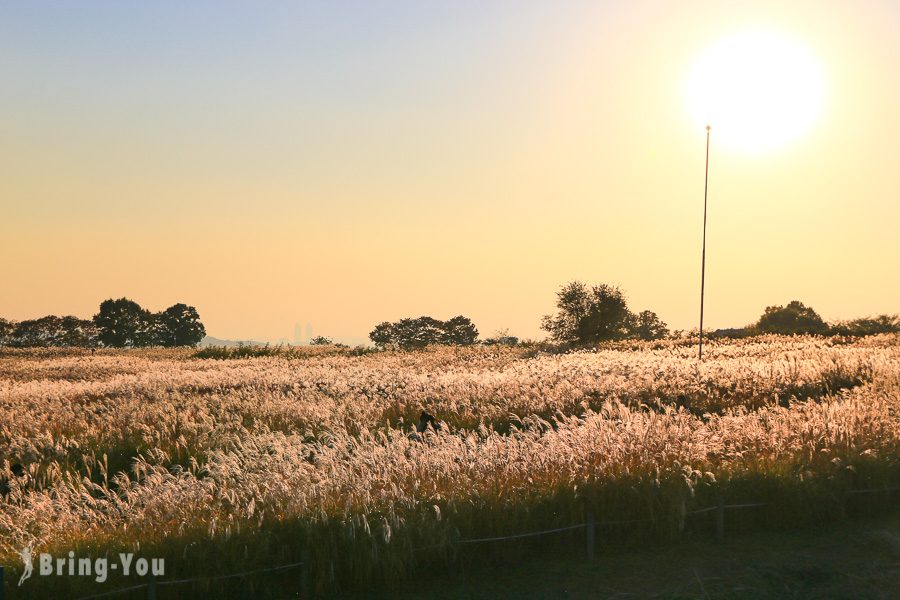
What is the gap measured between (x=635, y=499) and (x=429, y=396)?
11399 mm

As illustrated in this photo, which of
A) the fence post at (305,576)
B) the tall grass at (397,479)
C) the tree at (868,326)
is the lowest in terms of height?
the fence post at (305,576)

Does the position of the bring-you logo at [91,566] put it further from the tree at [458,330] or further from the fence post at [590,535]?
the tree at [458,330]

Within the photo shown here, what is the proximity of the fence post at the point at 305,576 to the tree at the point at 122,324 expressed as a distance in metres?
102

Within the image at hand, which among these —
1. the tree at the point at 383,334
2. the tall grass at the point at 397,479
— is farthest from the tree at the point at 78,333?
the tall grass at the point at 397,479

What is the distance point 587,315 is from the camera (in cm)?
6319

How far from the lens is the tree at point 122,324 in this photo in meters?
102

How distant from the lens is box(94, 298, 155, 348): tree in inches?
4003

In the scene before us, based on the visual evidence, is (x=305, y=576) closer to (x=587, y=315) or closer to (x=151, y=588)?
(x=151, y=588)

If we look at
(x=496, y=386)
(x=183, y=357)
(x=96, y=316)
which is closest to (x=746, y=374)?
(x=496, y=386)

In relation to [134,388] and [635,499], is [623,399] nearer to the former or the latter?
[635,499]

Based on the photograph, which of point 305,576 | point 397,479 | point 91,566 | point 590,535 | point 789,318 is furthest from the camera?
point 789,318

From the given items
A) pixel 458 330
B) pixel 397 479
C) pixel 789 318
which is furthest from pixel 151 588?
pixel 458 330

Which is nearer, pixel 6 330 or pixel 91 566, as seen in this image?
pixel 91 566

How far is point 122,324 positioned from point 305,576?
10251 cm
